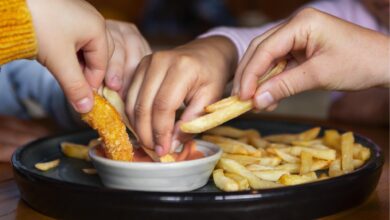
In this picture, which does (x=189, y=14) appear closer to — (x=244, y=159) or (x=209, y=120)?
(x=244, y=159)

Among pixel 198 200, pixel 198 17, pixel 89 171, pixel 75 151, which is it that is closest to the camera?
pixel 198 200

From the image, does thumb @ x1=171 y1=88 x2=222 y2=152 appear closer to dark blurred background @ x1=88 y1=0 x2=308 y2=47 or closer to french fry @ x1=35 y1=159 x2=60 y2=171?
french fry @ x1=35 y1=159 x2=60 y2=171

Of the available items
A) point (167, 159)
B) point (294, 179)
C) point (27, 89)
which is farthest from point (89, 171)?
point (27, 89)

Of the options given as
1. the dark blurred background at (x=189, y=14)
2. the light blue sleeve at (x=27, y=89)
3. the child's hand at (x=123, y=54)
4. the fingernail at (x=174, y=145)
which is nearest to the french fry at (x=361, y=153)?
the fingernail at (x=174, y=145)

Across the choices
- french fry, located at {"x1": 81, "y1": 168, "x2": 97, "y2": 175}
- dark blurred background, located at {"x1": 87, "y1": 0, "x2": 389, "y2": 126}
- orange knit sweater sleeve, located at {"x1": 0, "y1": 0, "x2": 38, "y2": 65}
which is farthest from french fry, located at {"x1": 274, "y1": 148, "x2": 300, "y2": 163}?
dark blurred background, located at {"x1": 87, "y1": 0, "x2": 389, "y2": 126}

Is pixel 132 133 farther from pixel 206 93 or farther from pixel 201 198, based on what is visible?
pixel 201 198

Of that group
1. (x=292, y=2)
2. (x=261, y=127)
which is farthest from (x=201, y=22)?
(x=261, y=127)
